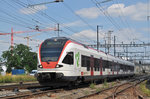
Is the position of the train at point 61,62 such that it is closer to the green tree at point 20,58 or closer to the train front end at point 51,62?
the train front end at point 51,62

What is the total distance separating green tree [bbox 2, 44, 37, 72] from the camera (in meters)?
62.0

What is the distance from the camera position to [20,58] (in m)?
64.7

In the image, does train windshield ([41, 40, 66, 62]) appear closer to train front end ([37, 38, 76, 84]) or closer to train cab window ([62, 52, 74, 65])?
train front end ([37, 38, 76, 84])

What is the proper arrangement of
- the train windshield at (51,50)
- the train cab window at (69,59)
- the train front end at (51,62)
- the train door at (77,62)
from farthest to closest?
the train door at (77,62) → the train cab window at (69,59) → the train windshield at (51,50) → the train front end at (51,62)

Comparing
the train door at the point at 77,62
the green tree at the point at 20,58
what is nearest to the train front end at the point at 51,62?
the train door at the point at 77,62

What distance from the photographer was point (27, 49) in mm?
69000

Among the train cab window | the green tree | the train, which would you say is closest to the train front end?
the train

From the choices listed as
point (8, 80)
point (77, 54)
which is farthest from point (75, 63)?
point (8, 80)

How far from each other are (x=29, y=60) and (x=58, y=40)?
Answer: 51.5 meters

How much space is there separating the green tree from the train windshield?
46.0 meters

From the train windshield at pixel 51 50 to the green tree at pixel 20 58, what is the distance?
46.0 m

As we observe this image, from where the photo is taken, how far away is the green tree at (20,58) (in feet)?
203

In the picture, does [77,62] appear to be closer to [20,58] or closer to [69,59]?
[69,59]

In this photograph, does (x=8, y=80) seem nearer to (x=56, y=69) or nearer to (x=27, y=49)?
(x=56, y=69)
